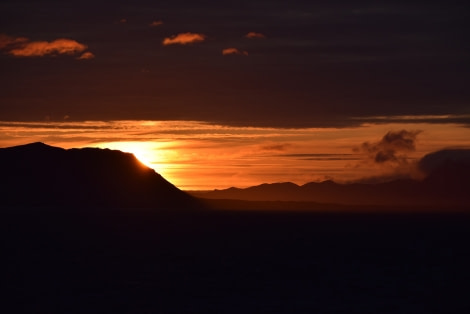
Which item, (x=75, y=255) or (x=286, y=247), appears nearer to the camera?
(x=75, y=255)

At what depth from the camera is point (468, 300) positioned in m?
69.5

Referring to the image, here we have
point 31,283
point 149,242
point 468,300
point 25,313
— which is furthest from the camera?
point 149,242

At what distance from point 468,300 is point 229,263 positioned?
3570 centimetres

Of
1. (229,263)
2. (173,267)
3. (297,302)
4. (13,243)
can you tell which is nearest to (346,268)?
(229,263)

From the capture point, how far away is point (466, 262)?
107 m

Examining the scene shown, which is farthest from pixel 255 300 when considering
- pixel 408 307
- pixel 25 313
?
pixel 25 313

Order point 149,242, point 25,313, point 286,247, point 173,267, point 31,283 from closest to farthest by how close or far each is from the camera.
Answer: point 25,313 → point 31,283 → point 173,267 → point 286,247 → point 149,242

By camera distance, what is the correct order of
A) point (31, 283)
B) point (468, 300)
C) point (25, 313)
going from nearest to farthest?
point (25, 313) < point (468, 300) < point (31, 283)

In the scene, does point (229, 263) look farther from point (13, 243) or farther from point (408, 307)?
point (13, 243)

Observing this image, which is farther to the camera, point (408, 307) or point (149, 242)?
point (149, 242)

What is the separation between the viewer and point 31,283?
7644cm

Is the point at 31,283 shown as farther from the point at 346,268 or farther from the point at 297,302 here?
the point at 346,268

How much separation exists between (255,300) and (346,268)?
2999 cm

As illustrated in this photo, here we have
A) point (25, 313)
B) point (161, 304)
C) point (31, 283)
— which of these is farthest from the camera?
point (31, 283)
